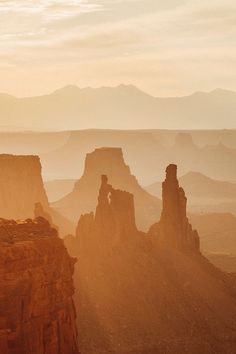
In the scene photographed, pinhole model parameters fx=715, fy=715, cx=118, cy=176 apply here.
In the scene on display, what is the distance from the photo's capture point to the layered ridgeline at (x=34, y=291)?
34375 mm

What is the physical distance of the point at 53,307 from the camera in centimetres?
3694

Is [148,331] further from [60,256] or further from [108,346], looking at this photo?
[60,256]

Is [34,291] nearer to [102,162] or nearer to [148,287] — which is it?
[148,287]

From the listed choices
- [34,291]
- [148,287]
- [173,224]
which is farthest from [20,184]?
[34,291]

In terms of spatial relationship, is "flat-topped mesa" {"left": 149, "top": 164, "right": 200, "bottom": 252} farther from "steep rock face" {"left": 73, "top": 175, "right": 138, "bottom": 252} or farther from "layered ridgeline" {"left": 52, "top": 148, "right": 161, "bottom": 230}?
"layered ridgeline" {"left": 52, "top": 148, "right": 161, "bottom": 230}

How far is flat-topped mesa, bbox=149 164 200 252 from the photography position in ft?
→ 295

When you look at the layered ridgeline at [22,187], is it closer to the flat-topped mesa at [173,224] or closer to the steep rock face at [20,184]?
the steep rock face at [20,184]

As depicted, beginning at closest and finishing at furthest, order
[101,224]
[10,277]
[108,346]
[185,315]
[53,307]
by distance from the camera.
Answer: [10,277]
[53,307]
[108,346]
[185,315]
[101,224]

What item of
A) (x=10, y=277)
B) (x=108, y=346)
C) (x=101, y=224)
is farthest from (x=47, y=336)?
(x=101, y=224)

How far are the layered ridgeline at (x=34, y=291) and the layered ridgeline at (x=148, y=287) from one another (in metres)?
25.1

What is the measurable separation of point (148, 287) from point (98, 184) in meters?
100

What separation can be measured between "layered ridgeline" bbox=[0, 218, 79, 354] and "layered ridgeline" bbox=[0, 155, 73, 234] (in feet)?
246

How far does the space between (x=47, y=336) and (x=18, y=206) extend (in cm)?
7907

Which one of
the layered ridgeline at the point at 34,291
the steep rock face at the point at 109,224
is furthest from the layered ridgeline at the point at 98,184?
the layered ridgeline at the point at 34,291
